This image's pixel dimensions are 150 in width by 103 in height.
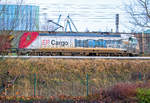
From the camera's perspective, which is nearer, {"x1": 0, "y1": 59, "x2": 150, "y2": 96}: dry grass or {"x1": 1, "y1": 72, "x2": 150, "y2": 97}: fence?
{"x1": 1, "y1": 72, "x2": 150, "y2": 97}: fence

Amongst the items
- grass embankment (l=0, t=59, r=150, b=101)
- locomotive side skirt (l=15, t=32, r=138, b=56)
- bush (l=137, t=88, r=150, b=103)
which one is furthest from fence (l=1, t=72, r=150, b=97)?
locomotive side skirt (l=15, t=32, r=138, b=56)

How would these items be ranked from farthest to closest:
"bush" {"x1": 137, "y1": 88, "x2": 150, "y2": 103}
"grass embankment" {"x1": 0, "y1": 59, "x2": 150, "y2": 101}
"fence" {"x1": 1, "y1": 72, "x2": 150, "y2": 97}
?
"grass embankment" {"x1": 0, "y1": 59, "x2": 150, "y2": 101} → "fence" {"x1": 1, "y1": 72, "x2": 150, "y2": 97} → "bush" {"x1": 137, "y1": 88, "x2": 150, "y2": 103}

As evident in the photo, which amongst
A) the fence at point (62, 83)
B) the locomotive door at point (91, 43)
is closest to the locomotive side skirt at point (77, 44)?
the locomotive door at point (91, 43)

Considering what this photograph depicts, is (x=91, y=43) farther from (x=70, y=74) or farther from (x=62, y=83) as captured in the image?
(x=62, y=83)

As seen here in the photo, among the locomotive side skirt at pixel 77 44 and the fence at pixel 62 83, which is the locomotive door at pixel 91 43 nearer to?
the locomotive side skirt at pixel 77 44

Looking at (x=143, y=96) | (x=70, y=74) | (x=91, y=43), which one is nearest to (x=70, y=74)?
(x=70, y=74)

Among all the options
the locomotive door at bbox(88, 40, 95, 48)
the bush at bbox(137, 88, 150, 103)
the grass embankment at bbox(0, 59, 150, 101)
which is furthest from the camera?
the locomotive door at bbox(88, 40, 95, 48)

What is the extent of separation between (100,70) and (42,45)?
9284 millimetres

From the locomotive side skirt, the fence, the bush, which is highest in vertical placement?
the locomotive side skirt

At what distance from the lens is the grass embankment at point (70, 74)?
1667cm

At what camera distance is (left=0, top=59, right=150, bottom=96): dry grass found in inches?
660

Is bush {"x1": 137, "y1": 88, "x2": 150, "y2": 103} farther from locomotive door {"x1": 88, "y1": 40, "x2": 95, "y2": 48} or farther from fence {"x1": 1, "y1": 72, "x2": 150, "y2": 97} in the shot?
locomotive door {"x1": 88, "y1": 40, "x2": 95, "y2": 48}

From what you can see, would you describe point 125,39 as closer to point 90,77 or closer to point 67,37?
point 67,37

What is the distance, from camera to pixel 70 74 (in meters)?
19.3
